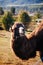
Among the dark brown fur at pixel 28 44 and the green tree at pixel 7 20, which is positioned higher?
the dark brown fur at pixel 28 44

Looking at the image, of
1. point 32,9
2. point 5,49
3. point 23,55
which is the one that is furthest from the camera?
point 32,9

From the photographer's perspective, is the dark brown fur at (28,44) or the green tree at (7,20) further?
the green tree at (7,20)

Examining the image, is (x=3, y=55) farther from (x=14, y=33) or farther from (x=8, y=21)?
(x=8, y=21)

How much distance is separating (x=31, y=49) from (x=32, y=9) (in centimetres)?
3418

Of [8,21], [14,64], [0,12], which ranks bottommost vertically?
[0,12]

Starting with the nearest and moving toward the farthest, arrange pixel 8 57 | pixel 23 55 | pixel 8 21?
pixel 23 55
pixel 8 57
pixel 8 21

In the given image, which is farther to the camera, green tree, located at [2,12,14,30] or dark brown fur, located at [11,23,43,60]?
green tree, located at [2,12,14,30]

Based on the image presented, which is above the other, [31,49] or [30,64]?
[31,49]

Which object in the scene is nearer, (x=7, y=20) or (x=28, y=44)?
(x=28, y=44)

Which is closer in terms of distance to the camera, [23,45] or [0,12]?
[23,45]

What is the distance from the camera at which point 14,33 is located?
4.20 meters

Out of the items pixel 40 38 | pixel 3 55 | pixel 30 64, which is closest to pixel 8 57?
pixel 3 55

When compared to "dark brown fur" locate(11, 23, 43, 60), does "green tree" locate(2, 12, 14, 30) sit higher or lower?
lower

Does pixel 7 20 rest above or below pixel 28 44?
below
